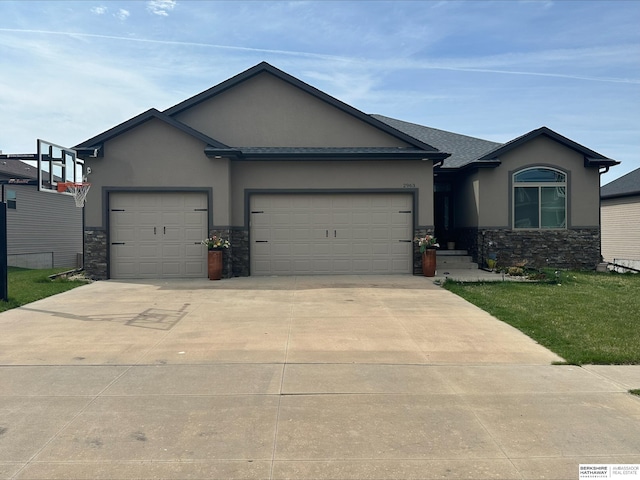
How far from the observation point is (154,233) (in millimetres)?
14688

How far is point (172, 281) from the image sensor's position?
46.0 feet

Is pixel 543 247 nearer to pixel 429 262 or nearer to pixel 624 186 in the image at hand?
pixel 429 262

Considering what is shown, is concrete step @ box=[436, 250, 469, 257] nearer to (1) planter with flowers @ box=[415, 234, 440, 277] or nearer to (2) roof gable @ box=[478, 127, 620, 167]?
(1) planter with flowers @ box=[415, 234, 440, 277]

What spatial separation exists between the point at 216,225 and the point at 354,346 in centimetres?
854

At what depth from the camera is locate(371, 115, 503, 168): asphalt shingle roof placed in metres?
18.2

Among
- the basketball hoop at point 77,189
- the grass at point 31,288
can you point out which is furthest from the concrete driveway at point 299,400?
the basketball hoop at point 77,189

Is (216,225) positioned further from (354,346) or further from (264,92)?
(354,346)

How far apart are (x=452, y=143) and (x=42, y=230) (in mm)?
19571

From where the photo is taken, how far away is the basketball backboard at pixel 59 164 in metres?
13.6

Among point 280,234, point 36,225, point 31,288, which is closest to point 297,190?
point 280,234

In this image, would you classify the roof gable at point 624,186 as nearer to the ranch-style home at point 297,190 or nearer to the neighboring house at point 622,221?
the neighboring house at point 622,221

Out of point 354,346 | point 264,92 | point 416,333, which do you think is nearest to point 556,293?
point 416,333

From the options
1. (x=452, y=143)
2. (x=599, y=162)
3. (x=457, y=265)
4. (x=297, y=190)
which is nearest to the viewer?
(x=297, y=190)

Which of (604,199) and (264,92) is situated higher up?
(264,92)
